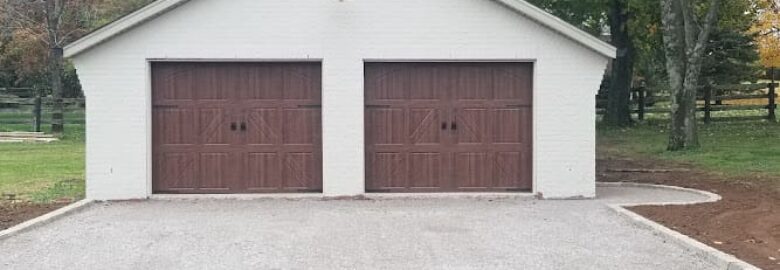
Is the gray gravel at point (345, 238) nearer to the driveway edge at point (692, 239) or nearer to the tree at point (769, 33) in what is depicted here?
the driveway edge at point (692, 239)

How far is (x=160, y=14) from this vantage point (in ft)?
44.0

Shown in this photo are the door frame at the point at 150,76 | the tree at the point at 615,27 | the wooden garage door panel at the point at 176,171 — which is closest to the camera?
the door frame at the point at 150,76

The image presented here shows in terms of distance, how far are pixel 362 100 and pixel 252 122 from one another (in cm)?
161

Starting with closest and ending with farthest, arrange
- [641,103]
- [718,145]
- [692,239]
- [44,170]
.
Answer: [692,239] → [44,170] → [718,145] → [641,103]

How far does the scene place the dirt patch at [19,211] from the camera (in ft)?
37.6

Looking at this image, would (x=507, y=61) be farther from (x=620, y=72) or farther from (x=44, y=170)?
(x=620, y=72)

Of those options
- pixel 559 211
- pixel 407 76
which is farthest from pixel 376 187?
pixel 559 211

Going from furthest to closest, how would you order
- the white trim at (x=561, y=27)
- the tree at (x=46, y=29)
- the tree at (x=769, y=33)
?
the tree at (x=769, y=33) → the tree at (x=46, y=29) → the white trim at (x=561, y=27)

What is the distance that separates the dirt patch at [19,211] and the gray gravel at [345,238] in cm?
49

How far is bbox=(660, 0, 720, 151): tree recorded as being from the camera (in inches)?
827

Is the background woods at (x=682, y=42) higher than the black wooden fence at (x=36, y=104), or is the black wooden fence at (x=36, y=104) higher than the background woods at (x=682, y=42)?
the background woods at (x=682, y=42)

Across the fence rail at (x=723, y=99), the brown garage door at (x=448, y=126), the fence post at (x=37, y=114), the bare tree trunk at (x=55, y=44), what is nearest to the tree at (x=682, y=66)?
the brown garage door at (x=448, y=126)

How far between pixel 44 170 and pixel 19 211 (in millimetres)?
6340

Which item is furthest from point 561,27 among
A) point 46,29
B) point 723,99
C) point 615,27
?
point 46,29
